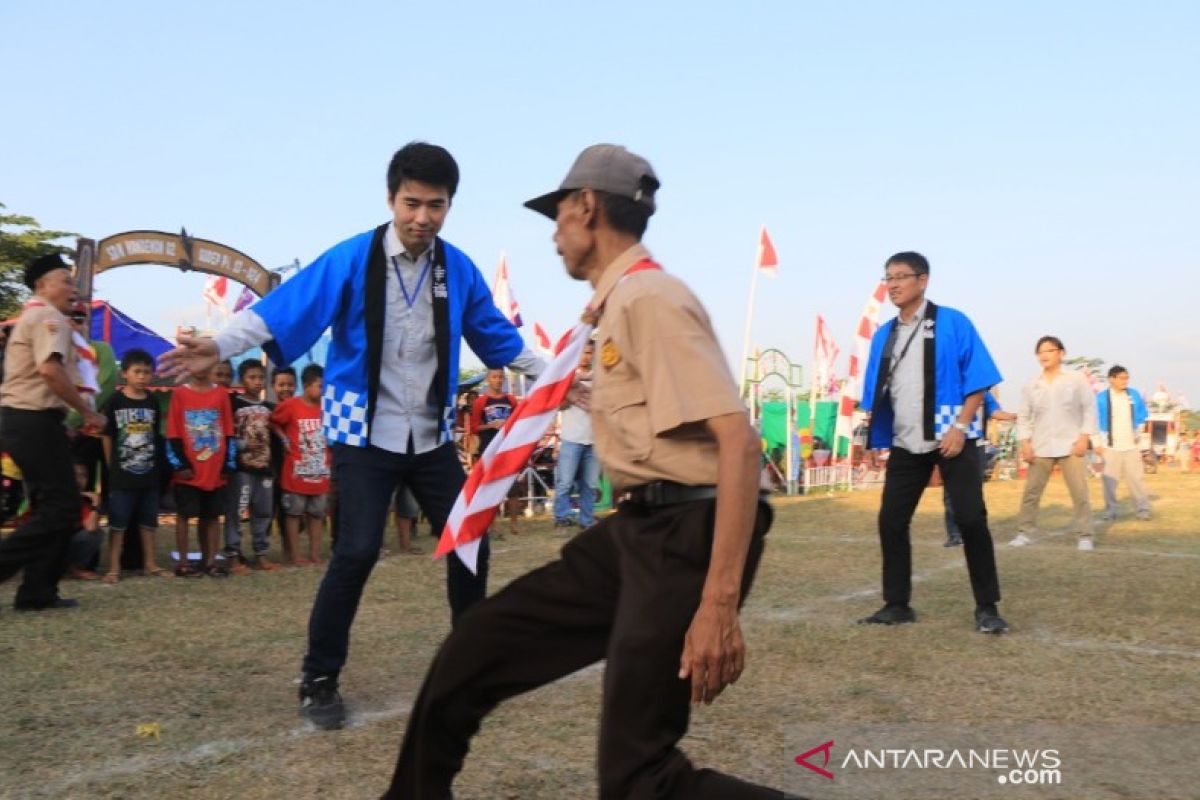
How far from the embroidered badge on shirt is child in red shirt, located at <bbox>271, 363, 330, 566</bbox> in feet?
23.5

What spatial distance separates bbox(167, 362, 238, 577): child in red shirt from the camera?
8336mm

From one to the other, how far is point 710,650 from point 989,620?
4.30 meters

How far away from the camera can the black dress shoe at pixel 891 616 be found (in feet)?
19.9

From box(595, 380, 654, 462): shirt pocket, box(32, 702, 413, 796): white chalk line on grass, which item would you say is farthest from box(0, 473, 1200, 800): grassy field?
box(595, 380, 654, 462): shirt pocket

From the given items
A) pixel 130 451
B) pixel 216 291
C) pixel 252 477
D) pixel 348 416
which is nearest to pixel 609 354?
pixel 348 416

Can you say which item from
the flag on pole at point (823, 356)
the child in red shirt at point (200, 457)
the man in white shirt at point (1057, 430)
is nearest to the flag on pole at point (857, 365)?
the flag on pole at point (823, 356)

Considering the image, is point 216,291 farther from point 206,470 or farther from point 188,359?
point 188,359

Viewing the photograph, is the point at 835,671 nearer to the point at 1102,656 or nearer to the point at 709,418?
the point at 1102,656

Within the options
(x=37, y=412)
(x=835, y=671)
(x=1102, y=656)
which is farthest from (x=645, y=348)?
(x=37, y=412)

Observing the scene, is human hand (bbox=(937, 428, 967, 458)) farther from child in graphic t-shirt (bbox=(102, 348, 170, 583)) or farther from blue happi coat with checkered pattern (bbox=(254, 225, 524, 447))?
child in graphic t-shirt (bbox=(102, 348, 170, 583))

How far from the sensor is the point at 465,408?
529 inches

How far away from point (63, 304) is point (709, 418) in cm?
579

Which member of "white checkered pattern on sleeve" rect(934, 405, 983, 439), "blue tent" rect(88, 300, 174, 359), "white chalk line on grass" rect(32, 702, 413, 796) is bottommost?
"white chalk line on grass" rect(32, 702, 413, 796)

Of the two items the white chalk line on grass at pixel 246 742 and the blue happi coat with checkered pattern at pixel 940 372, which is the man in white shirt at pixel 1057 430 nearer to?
the blue happi coat with checkered pattern at pixel 940 372
